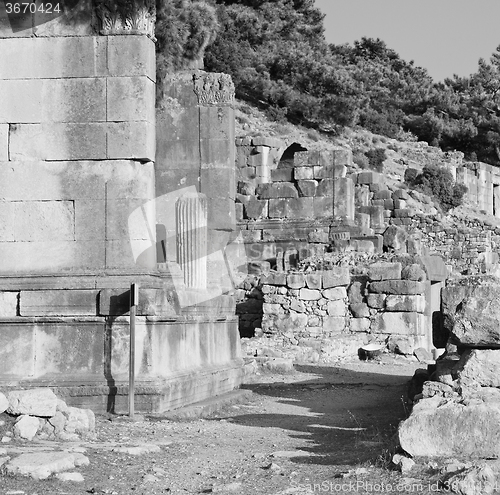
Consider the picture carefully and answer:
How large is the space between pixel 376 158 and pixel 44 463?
143ft

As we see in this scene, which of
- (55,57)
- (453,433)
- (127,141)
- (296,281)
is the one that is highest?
(55,57)

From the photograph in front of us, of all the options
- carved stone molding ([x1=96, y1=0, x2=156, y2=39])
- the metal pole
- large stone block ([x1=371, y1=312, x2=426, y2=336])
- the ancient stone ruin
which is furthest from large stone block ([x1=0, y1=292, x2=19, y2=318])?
large stone block ([x1=371, y1=312, x2=426, y2=336])

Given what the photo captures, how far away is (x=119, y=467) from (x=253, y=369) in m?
8.09

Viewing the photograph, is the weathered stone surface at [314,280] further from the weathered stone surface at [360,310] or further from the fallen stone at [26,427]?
the fallen stone at [26,427]

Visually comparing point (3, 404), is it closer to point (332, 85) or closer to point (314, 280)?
point (314, 280)

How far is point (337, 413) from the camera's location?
415 inches

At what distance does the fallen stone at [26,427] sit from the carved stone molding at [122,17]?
3.94 m

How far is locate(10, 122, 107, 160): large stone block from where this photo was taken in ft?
32.6

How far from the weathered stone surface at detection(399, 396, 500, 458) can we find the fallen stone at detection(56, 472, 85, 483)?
6.53 ft

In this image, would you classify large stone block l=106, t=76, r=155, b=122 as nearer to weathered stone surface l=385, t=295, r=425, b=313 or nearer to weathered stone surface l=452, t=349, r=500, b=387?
weathered stone surface l=452, t=349, r=500, b=387

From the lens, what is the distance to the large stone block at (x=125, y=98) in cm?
995

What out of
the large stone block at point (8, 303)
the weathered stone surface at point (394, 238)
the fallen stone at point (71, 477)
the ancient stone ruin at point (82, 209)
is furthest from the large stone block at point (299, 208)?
the fallen stone at point (71, 477)

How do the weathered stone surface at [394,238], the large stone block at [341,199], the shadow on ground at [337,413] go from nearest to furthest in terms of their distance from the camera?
the shadow on ground at [337,413] < the weathered stone surface at [394,238] < the large stone block at [341,199]

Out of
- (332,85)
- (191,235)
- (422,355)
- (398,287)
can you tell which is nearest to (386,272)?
(398,287)
